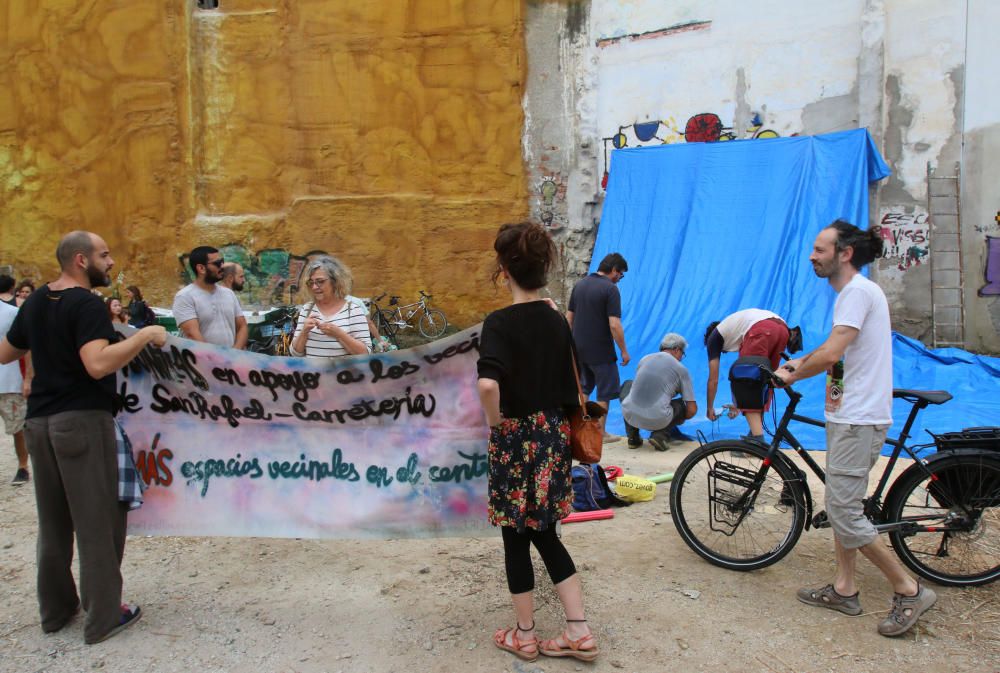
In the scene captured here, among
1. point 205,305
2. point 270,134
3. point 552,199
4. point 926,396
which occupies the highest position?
point 270,134

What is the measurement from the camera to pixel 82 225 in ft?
51.5

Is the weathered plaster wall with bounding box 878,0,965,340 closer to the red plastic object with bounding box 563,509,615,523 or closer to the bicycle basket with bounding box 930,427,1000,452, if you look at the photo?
the bicycle basket with bounding box 930,427,1000,452

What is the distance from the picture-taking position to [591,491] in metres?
5.10

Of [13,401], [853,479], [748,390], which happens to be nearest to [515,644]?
[853,479]

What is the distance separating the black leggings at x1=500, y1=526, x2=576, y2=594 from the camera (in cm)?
313

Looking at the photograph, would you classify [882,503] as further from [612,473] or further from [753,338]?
[612,473]

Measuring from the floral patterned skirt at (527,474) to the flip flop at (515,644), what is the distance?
571 millimetres

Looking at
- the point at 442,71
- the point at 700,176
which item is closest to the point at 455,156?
the point at 442,71

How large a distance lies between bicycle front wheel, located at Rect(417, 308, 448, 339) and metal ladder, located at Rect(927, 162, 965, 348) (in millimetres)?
8316

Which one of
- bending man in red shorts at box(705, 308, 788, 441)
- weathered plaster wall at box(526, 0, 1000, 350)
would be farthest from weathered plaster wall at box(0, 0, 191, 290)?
bending man in red shorts at box(705, 308, 788, 441)

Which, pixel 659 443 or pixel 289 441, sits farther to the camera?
pixel 659 443

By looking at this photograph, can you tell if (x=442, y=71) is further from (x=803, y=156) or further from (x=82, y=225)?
(x=82, y=225)

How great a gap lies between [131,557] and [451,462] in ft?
7.20

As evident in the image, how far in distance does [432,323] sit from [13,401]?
8785 mm
